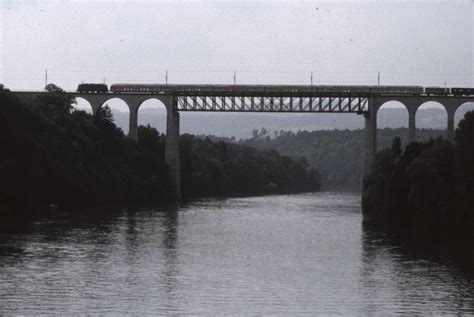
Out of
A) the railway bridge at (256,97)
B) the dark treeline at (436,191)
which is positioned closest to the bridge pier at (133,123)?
the railway bridge at (256,97)

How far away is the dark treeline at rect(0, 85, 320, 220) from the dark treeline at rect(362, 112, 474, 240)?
91.3ft

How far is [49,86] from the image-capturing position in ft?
433

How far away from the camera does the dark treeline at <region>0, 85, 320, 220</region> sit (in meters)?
81.3

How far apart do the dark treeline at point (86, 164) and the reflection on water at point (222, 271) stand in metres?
6.83

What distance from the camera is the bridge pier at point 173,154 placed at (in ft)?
416

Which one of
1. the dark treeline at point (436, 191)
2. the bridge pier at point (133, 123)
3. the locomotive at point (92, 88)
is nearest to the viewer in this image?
the dark treeline at point (436, 191)

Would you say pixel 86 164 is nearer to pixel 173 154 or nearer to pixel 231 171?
pixel 173 154

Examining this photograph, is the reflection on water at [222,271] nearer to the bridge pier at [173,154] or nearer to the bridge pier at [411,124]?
the bridge pier at [411,124]

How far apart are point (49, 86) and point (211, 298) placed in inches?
3667

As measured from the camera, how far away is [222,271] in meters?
50.8

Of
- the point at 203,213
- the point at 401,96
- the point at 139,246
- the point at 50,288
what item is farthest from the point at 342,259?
the point at 401,96

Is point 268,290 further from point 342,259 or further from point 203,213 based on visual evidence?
point 203,213

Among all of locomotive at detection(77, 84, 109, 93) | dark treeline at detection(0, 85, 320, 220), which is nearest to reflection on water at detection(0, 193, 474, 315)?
dark treeline at detection(0, 85, 320, 220)

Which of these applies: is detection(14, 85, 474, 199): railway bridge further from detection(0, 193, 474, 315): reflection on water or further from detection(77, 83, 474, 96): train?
detection(0, 193, 474, 315): reflection on water
